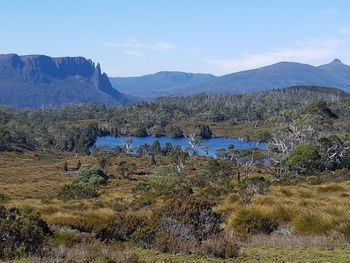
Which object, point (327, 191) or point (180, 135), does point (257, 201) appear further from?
point (180, 135)

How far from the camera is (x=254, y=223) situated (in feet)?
40.1

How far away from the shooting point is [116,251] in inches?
346

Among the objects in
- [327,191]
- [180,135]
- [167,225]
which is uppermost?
[167,225]

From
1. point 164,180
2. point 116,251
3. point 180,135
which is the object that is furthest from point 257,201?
point 180,135

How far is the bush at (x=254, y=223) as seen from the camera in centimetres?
1204

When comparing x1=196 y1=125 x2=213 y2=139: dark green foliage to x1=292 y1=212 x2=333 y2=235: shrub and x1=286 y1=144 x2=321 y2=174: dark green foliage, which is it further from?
x1=292 y1=212 x2=333 y2=235: shrub

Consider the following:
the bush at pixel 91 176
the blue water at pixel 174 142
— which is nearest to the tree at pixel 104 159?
the bush at pixel 91 176

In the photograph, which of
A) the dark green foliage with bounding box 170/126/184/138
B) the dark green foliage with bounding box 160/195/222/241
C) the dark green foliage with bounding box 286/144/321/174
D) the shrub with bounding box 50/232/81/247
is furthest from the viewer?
the dark green foliage with bounding box 170/126/184/138

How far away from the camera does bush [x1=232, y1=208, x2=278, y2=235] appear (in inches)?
474

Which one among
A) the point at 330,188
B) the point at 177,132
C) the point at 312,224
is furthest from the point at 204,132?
the point at 312,224

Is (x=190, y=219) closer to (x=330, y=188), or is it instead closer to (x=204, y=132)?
A: (x=330, y=188)

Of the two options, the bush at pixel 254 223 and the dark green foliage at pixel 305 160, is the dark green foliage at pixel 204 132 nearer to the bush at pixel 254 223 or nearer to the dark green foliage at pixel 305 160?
the dark green foliage at pixel 305 160

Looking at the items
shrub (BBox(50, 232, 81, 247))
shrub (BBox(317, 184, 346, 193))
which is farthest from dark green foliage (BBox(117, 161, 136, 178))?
shrub (BBox(50, 232, 81, 247))

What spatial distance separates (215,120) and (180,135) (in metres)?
37.7
